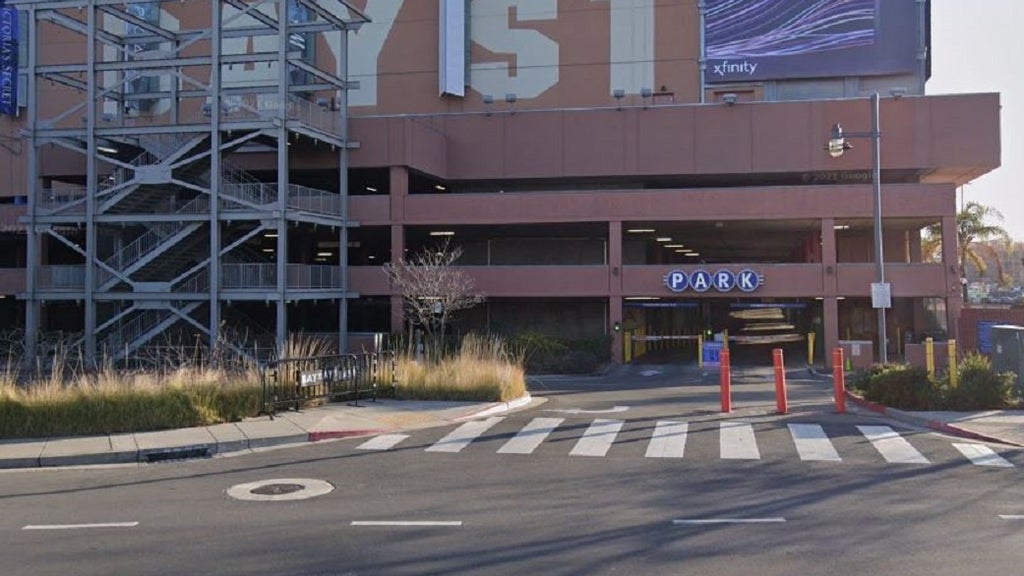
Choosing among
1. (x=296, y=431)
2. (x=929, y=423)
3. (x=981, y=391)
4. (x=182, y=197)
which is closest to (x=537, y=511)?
(x=296, y=431)

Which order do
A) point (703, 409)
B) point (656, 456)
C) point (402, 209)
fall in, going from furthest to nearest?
point (402, 209), point (703, 409), point (656, 456)

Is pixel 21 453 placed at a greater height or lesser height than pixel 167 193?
lesser

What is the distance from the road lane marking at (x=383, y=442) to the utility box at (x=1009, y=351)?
39.6ft

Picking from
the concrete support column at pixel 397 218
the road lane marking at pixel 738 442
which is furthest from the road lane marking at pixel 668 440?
the concrete support column at pixel 397 218

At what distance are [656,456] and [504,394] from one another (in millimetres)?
6940

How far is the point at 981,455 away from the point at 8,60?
149 ft

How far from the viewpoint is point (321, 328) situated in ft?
143

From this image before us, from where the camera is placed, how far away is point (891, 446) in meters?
13.3

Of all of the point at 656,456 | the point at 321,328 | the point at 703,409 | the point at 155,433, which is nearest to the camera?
the point at 656,456

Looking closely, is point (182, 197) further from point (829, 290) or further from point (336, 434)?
→ point (336, 434)

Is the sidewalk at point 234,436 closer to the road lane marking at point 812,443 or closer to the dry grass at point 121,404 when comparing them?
the dry grass at point 121,404

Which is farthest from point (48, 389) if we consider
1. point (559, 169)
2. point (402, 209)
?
point (559, 169)

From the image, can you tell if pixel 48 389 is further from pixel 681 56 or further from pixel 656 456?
pixel 681 56

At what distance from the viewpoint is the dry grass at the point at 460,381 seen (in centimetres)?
1903
